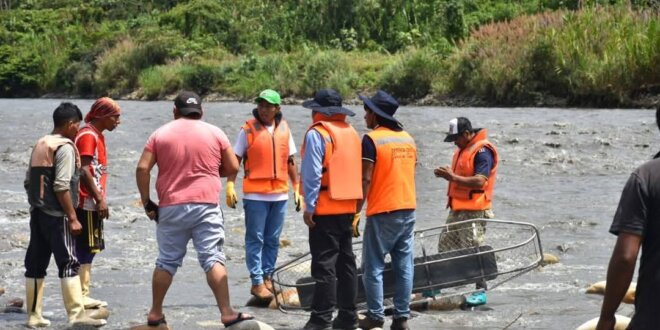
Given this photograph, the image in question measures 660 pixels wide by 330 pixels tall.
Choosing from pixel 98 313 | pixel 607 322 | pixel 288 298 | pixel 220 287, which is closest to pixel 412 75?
pixel 288 298

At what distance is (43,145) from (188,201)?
122 centimetres

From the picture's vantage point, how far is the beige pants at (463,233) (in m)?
9.77

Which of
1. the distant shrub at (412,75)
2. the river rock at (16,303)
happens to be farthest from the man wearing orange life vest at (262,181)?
the distant shrub at (412,75)

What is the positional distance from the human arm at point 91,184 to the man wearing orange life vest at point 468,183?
2.86 m

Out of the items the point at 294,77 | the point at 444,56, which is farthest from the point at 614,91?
the point at 294,77

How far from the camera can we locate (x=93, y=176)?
8789mm

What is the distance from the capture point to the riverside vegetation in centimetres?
3438

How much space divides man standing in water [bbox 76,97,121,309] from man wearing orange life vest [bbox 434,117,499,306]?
2837mm

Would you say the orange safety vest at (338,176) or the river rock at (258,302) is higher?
the orange safety vest at (338,176)

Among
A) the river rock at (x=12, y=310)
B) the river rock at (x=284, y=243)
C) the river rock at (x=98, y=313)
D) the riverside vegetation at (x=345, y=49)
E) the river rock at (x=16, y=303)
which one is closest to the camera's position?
the river rock at (x=98, y=313)

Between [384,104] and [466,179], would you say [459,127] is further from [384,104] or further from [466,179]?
[384,104]

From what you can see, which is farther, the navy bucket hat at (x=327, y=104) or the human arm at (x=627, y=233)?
the navy bucket hat at (x=327, y=104)

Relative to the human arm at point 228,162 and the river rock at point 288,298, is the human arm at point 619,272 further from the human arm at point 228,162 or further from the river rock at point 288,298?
the river rock at point 288,298

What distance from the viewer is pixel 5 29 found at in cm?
6900
